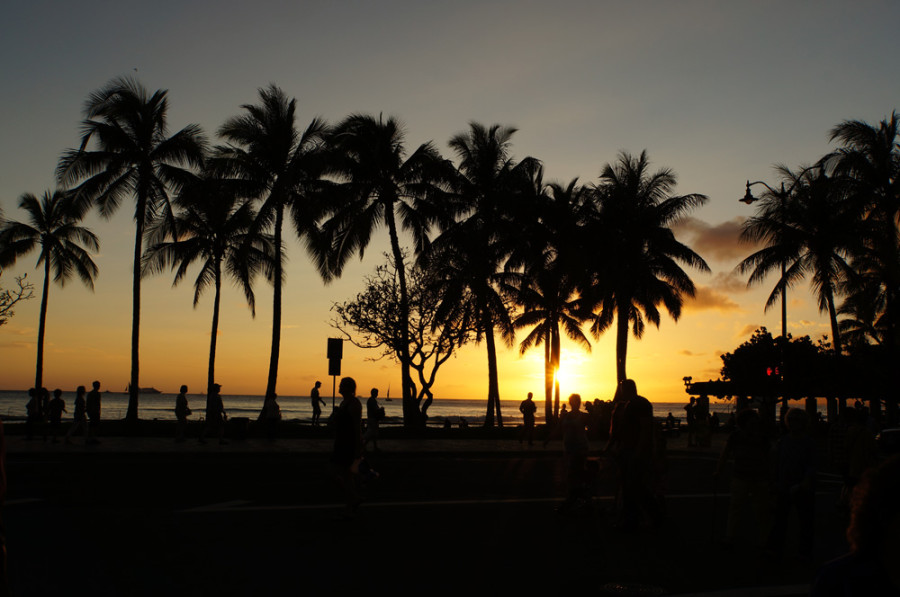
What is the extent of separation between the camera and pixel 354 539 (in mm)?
9156

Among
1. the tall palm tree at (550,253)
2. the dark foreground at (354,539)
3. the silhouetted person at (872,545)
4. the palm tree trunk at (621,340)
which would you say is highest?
the tall palm tree at (550,253)

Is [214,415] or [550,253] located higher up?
[550,253]

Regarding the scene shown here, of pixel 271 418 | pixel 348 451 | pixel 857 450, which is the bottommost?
pixel 271 418

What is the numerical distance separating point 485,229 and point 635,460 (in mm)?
30605

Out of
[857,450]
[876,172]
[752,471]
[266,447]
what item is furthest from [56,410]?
[876,172]

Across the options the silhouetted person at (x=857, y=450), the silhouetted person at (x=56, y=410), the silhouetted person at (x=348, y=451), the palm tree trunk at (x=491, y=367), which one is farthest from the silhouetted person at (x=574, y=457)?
the palm tree trunk at (x=491, y=367)

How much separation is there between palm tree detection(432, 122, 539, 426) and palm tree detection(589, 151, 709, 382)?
4587mm

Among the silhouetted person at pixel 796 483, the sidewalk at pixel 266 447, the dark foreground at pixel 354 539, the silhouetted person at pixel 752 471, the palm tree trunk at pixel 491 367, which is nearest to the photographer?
the dark foreground at pixel 354 539

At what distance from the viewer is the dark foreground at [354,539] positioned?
278 inches

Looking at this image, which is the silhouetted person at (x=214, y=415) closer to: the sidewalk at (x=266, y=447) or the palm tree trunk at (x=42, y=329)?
the sidewalk at (x=266, y=447)

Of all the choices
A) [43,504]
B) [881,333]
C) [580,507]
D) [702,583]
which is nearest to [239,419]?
[43,504]

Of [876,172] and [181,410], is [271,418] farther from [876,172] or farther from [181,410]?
[876,172]

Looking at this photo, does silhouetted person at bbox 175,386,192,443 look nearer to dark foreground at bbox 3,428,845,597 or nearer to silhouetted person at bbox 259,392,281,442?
silhouetted person at bbox 259,392,281,442

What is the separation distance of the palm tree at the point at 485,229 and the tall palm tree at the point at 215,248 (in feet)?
29.9
